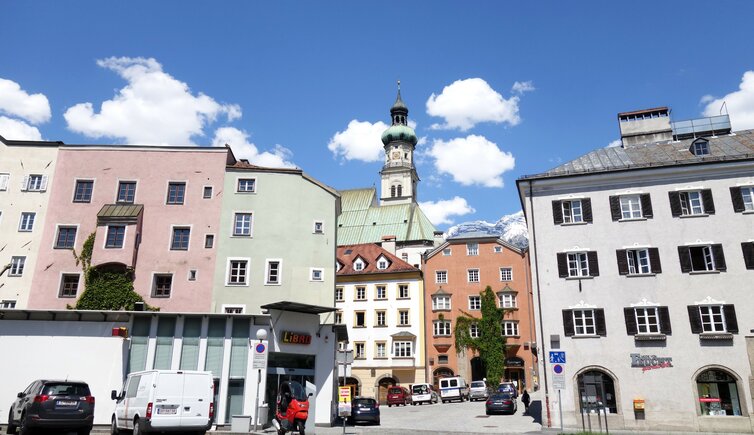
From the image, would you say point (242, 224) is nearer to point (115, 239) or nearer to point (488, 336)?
point (115, 239)

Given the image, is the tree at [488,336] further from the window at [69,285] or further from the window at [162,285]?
the window at [69,285]

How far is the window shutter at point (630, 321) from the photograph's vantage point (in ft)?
99.5

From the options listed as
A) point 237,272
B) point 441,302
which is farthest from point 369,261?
point 237,272

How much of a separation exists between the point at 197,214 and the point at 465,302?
3190 centimetres

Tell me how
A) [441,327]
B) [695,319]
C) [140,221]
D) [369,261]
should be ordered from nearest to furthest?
[695,319] → [140,221] → [441,327] → [369,261]

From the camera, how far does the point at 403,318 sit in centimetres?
5925

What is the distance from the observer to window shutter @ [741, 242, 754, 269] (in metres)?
29.8

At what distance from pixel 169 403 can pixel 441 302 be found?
4425cm

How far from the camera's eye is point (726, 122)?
127 feet

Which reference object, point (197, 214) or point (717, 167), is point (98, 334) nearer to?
point (197, 214)

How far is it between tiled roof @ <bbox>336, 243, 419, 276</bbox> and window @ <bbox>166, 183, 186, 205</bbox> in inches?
1069

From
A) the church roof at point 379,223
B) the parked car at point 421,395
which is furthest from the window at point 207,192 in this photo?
the church roof at point 379,223

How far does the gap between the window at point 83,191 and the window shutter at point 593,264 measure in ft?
108

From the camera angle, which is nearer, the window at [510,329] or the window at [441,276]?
the window at [510,329]
